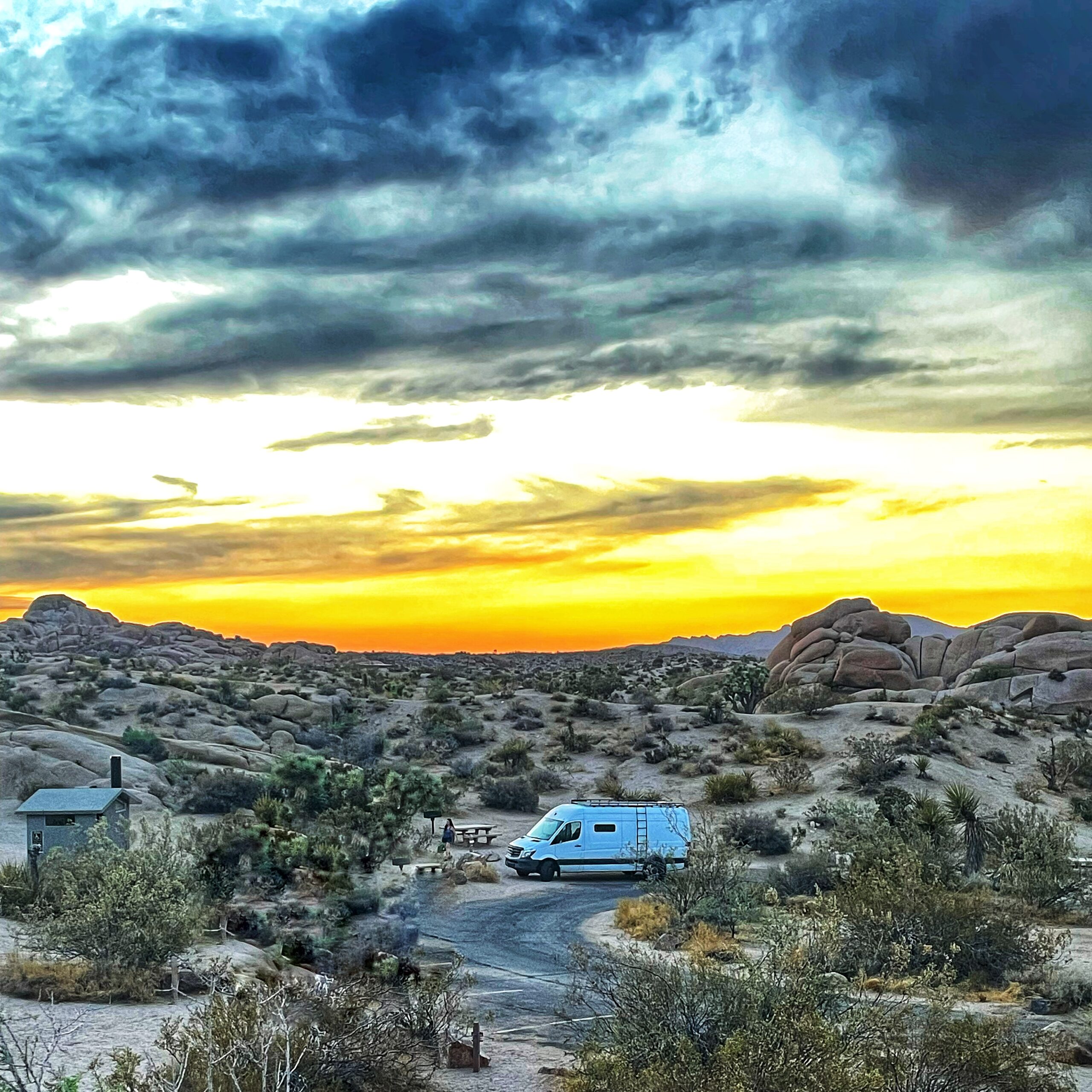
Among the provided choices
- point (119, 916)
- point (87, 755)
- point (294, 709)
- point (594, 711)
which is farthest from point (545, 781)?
point (119, 916)

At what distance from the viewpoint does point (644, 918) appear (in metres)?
23.6

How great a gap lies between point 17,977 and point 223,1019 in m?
8.10

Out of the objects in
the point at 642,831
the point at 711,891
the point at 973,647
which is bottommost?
the point at 642,831

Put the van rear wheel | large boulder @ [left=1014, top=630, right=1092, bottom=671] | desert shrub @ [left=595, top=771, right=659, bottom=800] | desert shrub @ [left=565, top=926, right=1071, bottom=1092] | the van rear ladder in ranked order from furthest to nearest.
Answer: large boulder @ [left=1014, top=630, right=1092, bottom=671]
desert shrub @ [left=595, top=771, right=659, bottom=800]
the van rear ladder
the van rear wheel
desert shrub @ [left=565, top=926, right=1071, bottom=1092]

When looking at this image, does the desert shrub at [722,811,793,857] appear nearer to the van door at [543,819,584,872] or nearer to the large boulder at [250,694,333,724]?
the van door at [543,819,584,872]

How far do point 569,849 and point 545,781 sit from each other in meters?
16.9

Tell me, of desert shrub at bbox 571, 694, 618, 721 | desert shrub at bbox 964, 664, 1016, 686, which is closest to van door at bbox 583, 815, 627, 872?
desert shrub at bbox 571, 694, 618, 721

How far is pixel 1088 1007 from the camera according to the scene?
1638 centimetres

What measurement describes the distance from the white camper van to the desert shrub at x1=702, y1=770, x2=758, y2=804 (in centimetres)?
1154

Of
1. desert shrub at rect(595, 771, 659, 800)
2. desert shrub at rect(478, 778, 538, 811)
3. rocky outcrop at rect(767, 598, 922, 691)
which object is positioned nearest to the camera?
desert shrub at rect(595, 771, 659, 800)

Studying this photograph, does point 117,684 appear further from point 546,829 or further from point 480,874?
point 480,874

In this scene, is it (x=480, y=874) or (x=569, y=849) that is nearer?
(x=480, y=874)

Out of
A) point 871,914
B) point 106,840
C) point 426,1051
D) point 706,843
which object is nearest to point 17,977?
point 106,840

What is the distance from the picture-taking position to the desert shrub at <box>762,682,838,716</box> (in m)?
61.0
